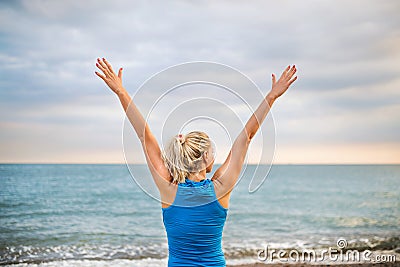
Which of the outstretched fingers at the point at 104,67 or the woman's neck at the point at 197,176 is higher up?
the outstretched fingers at the point at 104,67

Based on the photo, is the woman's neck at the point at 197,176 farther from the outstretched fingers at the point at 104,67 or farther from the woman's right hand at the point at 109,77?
the outstretched fingers at the point at 104,67

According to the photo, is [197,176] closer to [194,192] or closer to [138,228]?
[194,192]

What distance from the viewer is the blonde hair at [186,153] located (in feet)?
7.56

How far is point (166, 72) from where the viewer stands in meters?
2.62

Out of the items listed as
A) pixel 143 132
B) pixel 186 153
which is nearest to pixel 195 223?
pixel 186 153

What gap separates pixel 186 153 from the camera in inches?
90.6

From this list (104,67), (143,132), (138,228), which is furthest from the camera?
(138,228)

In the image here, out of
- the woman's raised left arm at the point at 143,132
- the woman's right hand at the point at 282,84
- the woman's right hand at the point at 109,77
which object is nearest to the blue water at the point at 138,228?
the woman's raised left arm at the point at 143,132

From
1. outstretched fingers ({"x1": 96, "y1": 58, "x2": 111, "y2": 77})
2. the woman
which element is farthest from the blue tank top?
outstretched fingers ({"x1": 96, "y1": 58, "x2": 111, "y2": 77})

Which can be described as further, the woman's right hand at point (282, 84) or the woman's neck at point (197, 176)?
the woman's right hand at point (282, 84)

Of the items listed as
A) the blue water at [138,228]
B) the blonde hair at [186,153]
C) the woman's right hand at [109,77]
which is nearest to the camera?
the blonde hair at [186,153]

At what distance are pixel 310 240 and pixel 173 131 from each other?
1000cm

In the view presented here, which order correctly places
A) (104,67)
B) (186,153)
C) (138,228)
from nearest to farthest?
(186,153) → (104,67) → (138,228)

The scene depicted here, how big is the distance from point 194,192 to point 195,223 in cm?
16
